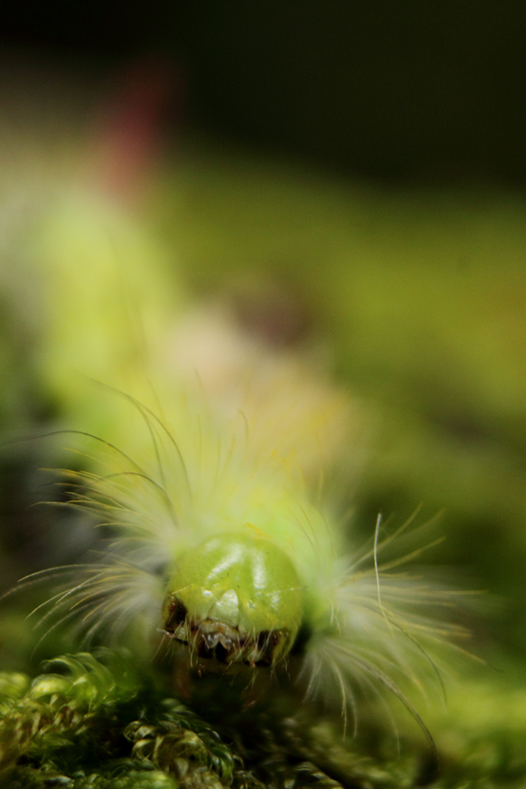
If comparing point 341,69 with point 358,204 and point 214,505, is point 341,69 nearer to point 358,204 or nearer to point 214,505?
point 358,204

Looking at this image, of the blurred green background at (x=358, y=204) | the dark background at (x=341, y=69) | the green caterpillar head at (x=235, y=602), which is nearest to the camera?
the green caterpillar head at (x=235, y=602)

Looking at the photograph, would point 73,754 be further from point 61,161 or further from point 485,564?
point 61,161

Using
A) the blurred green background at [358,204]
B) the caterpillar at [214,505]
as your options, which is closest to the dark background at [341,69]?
the blurred green background at [358,204]

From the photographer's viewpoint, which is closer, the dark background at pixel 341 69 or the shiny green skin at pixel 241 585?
the shiny green skin at pixel 241 585

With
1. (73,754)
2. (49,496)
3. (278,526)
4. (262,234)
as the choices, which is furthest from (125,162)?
(73,754)

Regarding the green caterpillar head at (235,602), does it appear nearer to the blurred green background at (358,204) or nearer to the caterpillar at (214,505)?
the caterpillar at (214,505)

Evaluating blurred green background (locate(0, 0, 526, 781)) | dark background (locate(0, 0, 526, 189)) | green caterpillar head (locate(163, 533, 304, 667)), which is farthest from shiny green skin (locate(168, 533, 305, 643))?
dark background (locate(0, 0, 526, 189))

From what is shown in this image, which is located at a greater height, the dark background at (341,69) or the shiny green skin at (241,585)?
the dark background at (341,69)
